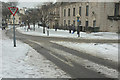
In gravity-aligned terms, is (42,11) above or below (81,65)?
above

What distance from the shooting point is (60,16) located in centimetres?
4362

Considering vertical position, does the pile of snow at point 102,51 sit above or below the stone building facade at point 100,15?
below

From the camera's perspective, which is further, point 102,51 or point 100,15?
point 100,15

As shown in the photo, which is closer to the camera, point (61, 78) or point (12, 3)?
point (61, 78)

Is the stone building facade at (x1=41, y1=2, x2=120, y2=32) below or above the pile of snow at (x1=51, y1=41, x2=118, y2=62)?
above

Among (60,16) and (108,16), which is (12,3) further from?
(60,16)

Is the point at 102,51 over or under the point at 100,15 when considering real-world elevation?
under

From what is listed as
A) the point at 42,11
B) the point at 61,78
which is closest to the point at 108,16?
the point at 42,11

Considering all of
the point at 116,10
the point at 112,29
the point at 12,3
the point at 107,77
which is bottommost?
the point at 107,77

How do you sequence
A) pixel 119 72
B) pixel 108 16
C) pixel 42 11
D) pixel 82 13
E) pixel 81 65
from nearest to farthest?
pixel 119 72 < pixel 81 65 < pixel 108 16 < pixel 42 11 < pixel 82 13

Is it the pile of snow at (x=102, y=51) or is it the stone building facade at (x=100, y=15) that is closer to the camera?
the pile of snow at (x=102, y=51)

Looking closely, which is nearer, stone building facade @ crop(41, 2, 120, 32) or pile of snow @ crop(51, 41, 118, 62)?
pile of snow @ crop(51, 41, 118, 62)

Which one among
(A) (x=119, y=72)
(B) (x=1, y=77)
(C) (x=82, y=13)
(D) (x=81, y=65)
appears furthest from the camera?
(C) (x=82, y=13)

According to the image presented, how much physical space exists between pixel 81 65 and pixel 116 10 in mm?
24454
